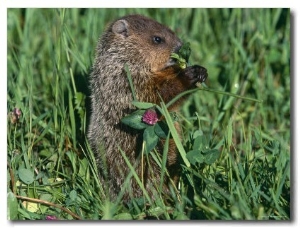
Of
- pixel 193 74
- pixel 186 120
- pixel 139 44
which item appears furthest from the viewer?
pixel 186 120

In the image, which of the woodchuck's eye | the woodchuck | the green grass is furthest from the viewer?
the woodchuck's eye

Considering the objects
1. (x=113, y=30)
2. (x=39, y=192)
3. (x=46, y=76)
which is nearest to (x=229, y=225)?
(x=39, y=192)

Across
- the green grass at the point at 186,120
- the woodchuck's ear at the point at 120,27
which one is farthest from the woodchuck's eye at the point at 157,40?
the green grass at the point at 186,120

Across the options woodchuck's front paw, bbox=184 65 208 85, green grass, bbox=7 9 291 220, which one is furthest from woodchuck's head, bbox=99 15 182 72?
green grass, bbox=7 9 291 220

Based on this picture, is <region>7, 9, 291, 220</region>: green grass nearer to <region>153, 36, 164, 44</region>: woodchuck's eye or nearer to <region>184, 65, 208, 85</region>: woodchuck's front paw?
<region>184, 65, 208, 85</region>: woodchuck's front paw

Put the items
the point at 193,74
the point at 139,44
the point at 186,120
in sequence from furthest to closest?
1. the point at 186,120
2. the point at 139,44
3. the point at 193,74

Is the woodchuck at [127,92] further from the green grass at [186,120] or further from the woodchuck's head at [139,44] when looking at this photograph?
the green grass at [186,120]

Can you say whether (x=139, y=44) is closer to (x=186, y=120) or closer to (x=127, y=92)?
(x=127, y=92)

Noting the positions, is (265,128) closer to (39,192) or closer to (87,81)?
(87,81)

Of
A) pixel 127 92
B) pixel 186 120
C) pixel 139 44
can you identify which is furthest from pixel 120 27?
pixel 186 120
